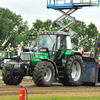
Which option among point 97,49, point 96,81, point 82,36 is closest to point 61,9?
point 97,49

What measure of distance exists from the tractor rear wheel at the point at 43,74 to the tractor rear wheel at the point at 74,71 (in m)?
1.04

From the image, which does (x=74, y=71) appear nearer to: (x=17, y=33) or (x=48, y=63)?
(x=48, y=63)

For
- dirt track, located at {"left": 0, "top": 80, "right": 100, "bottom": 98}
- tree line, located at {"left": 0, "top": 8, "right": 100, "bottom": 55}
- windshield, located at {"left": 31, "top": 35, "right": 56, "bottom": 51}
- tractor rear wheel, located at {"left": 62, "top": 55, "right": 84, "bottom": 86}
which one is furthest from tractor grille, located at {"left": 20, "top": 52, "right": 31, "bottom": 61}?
tree line, located at {"left": 0, "top": 8, "right": 100, "bottom": 55}

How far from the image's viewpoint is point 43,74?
47.6 feet

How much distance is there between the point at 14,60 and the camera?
1588cm

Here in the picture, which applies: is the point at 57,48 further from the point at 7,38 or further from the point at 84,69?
the point at 7,38

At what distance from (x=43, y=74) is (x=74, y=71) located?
9.29 feet

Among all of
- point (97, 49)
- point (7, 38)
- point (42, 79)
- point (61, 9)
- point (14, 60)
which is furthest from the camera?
point (7, 38)

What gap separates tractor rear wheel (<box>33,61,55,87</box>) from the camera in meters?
14.4

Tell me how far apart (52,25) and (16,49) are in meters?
13.0

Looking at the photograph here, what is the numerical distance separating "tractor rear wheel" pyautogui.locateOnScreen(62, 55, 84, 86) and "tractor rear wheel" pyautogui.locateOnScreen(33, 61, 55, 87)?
104 cm

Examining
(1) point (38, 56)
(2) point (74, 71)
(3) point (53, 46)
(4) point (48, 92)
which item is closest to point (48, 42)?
(3) point (53, 46)

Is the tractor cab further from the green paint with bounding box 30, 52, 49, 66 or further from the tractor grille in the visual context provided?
the tractor grille

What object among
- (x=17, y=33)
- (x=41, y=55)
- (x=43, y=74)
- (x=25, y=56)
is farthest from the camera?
(x=17, y=33)
